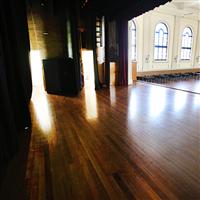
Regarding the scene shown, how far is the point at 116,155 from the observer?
2.17 m

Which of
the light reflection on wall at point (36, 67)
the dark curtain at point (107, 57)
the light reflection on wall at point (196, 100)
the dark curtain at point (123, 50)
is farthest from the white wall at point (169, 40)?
the light reflection on wall at point (36, 67)

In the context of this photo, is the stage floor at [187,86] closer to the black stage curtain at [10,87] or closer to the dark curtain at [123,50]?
the dark curtain at [123,50]

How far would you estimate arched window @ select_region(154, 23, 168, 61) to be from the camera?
1072 cm

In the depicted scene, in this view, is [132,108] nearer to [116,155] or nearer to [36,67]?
[116,155]

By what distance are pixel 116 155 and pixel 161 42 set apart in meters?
10.7

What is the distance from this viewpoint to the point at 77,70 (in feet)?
19.3

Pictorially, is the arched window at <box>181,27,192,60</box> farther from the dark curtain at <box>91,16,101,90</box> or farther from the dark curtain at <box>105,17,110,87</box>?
the dark curtain at <box>91,16,101,90</box>

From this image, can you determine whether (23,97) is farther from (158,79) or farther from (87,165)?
(158,79)

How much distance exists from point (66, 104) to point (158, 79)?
22.7 ft

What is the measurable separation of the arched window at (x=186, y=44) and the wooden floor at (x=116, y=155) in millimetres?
9990

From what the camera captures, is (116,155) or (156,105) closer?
(116,155)

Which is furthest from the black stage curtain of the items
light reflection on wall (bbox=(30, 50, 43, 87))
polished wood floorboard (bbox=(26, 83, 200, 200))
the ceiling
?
the ceiling

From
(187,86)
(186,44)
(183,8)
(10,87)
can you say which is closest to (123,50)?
(187,86)

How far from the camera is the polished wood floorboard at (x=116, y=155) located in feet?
5.29
